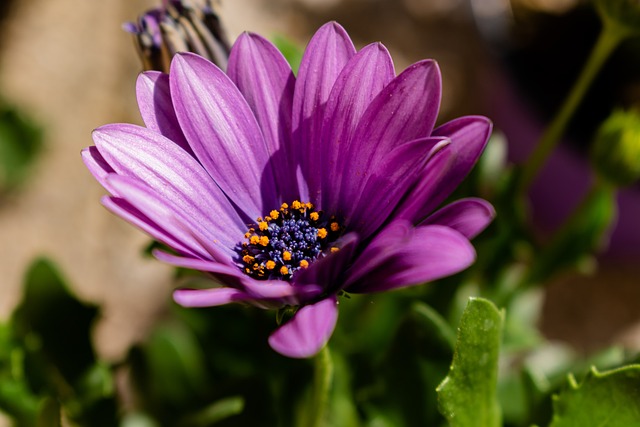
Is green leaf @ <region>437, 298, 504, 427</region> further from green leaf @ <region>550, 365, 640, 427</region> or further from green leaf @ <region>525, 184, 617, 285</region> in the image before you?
green leaf @ <region>525, 184, 617, 285</region>

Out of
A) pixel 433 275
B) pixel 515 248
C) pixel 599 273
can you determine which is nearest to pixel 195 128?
pixel 433 275

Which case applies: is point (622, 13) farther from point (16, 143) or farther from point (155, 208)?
point (16, 143)

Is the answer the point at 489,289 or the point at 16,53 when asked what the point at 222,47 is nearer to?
the point at 489,289

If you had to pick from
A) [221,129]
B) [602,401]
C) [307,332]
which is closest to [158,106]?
[221,129]

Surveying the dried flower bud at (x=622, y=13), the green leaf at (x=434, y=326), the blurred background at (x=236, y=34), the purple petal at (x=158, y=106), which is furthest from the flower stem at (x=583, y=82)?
the blurred background at (x=236, y=34)

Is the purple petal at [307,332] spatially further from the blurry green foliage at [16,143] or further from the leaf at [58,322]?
the blurry green foliage at [16,143]
